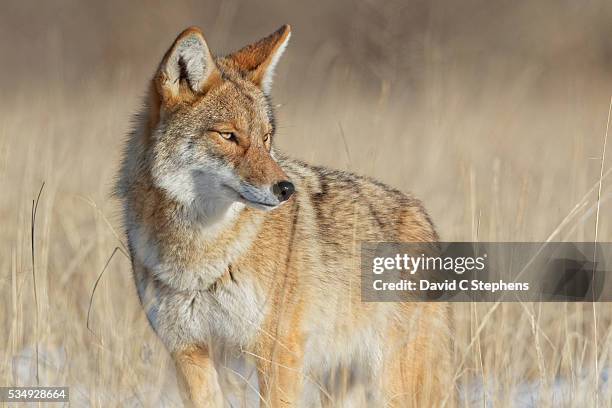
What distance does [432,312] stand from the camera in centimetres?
518

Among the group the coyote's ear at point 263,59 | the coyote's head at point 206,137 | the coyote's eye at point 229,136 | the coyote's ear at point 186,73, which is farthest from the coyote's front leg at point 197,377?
A: the coyote's ear at point 263,59

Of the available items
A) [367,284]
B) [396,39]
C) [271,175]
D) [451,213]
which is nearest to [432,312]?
[367,284]

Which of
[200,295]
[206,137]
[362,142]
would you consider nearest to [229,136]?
[206,137]

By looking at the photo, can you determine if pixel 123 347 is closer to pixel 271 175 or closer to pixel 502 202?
pixel 271 175

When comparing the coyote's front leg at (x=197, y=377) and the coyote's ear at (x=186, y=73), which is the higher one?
the coyote's ear at (x=186, y=73)

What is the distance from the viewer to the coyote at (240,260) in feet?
14.8

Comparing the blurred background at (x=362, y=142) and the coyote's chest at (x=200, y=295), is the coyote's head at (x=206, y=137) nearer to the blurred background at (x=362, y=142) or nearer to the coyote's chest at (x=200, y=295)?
the coyote's chest at (x=200, y=295)

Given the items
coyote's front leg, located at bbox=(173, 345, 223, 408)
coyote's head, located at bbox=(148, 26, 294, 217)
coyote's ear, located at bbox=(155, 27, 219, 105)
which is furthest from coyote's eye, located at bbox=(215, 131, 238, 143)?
coyote's front leg, located at bbox=(173, 345, 223, 408)

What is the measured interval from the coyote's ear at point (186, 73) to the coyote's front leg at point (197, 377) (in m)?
1.19

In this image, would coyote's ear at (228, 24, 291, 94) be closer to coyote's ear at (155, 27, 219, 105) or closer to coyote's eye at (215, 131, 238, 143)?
coyote's ear at (155, 27, 219, 105)

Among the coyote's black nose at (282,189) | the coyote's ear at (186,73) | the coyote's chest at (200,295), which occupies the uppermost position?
the coyote's ear at (186,73)

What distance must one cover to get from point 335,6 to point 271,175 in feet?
54.5

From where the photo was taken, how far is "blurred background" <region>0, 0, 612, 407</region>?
16.3ft

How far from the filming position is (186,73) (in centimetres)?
467
